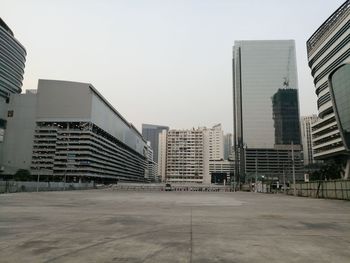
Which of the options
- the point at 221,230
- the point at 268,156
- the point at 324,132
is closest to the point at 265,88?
the point at 268,156

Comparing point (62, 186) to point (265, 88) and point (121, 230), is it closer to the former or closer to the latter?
point (121, 230)

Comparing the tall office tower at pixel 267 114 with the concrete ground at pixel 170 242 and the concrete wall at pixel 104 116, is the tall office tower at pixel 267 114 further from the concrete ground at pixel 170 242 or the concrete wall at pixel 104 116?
the concrete ground at pixel 170 242

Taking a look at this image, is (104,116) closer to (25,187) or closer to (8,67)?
(8,67)

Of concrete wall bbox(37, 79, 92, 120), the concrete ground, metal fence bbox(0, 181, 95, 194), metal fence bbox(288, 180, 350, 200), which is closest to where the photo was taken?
the concrete ground

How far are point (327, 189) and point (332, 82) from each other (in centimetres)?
3217

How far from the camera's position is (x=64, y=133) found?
154 meters

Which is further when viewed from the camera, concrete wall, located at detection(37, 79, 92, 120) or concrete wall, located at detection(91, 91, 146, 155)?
concrete wall, located at detection(91, 91, 146, 155)

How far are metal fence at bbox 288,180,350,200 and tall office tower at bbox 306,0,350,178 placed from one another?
1783 centimetres

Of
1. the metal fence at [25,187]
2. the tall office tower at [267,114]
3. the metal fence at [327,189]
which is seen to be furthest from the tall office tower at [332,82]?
the tall office tower at [267,114]

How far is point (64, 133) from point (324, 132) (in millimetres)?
113429

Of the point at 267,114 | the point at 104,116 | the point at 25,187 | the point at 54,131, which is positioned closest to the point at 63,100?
the point at 54,131

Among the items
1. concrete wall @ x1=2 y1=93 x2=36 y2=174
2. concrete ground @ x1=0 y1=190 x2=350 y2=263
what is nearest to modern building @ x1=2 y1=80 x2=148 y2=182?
concrete wall @ x1=2 y1=93 x2=36 y2=174

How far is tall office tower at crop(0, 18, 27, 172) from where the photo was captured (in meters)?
157

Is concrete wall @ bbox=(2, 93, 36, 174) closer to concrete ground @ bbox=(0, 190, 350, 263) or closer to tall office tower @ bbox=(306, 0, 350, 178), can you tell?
tall office tower @ bbox=(306, 0, 350, 178)
